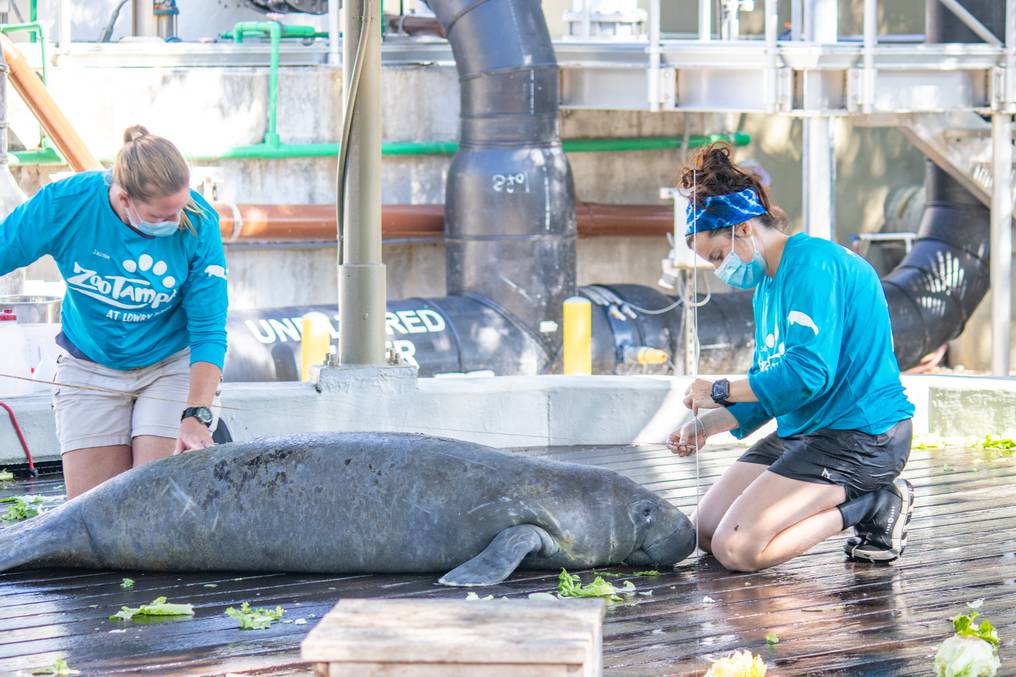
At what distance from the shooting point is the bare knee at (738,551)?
5.48 m

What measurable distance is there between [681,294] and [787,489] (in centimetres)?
789

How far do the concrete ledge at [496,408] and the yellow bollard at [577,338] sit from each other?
1956 millimetres

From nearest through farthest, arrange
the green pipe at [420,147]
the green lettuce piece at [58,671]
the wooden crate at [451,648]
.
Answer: the wooden crate at [451,648] < the green lettuce piece at [58,671] < the green pipe at [420,147]

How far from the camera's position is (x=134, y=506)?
5598 millimetres

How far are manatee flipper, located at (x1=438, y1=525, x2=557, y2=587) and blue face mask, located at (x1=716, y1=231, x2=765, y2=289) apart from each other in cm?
120

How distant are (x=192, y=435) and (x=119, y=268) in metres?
0.74

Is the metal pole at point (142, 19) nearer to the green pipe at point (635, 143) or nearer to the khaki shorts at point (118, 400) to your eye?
the green pipe at point (635, 143)

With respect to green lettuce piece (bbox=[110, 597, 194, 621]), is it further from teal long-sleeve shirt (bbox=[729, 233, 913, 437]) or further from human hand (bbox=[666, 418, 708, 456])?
teal long-sleeve shirt (bbox=[729, 233, 913, 437])

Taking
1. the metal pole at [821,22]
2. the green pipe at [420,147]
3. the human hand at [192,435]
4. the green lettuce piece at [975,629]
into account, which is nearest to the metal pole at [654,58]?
the metal pole at [821,22]

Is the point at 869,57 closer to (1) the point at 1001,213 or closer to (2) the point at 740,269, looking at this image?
(1) the point at 1001,213

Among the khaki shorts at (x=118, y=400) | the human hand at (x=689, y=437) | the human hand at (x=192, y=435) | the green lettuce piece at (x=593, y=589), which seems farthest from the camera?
the khaki shorts at (x=118, y=400)

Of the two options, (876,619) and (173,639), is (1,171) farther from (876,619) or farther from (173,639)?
(876,619)

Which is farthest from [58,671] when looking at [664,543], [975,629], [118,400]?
[975,629]

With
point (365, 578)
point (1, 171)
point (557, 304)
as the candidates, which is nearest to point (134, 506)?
point (365, 578)
